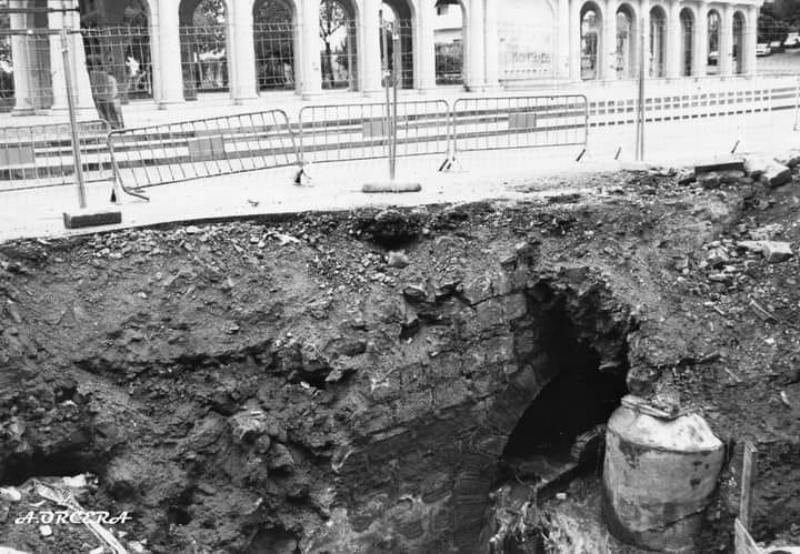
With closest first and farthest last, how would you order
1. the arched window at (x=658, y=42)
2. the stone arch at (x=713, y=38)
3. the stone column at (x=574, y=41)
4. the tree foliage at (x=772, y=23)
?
the stone column at (x=574, y=41) < the arched window at (x=658, y=42) < the stone arch at (x=713, y=38) < the tree foliage at (x=772, y=23)

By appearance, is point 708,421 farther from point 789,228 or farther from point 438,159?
point 438,159

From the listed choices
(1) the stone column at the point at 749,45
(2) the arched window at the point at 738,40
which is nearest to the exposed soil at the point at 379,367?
(1) the stone column at the point at 749,45

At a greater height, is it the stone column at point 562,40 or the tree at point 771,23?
the tree at point 771,23

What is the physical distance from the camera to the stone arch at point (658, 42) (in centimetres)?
3703

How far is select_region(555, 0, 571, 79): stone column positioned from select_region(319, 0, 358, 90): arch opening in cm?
744

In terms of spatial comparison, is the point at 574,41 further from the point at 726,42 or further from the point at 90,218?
the point at 90,218

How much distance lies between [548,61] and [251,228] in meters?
23.4

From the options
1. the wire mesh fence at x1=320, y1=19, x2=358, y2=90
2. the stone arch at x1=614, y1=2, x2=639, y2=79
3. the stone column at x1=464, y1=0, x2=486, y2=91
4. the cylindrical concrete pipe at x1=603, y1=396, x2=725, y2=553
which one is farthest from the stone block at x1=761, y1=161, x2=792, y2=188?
the stone arch at x1=614, y1=2, x2=639, y2=79

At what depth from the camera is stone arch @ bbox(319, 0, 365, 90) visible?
972 inches

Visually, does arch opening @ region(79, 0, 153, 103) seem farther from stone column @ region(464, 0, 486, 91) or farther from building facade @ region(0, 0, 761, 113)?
stone column @ region(464, 0, 486, 91)

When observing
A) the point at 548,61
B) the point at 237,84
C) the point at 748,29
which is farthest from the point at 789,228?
the point at 748,29

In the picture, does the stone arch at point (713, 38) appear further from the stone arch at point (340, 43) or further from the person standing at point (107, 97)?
the person standing at point (107, 97)

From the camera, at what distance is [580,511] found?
723 centimetres

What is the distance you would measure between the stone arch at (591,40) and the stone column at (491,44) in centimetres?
617
